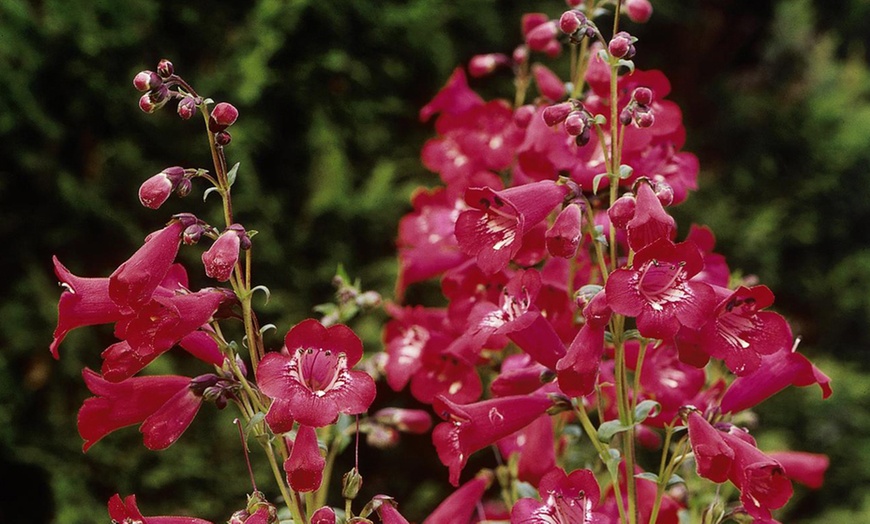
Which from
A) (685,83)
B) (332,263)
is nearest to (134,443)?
(332,263)

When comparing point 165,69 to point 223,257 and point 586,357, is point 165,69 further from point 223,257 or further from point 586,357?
point 586,357

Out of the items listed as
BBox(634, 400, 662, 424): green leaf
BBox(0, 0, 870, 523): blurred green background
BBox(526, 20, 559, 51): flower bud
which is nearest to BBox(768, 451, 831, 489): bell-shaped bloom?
BBox(634, 400, 662, 424): green leaf

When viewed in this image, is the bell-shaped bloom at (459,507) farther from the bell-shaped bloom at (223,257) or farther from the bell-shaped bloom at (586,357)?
the bell-shaped bloom at (223,257)

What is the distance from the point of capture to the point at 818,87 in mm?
3395

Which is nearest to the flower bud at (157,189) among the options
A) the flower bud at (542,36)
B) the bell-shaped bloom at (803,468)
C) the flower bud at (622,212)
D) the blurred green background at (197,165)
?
the flower bud at (622,212)

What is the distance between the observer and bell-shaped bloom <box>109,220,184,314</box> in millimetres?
670

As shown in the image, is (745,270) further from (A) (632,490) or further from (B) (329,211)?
(A) (632,490)

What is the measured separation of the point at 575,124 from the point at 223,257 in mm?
331

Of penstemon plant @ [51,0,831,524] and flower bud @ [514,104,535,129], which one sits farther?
flower bud @ [514,104,535,129]

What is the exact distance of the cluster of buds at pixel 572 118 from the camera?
0.77 meters

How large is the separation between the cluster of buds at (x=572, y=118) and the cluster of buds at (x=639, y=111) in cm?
3

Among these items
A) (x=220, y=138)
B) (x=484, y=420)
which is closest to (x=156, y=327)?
(x=220, y=138)

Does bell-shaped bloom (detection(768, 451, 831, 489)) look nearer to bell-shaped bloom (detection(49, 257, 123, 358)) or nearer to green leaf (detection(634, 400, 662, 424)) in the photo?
green leaf (detection(634, 400, 662, 424))

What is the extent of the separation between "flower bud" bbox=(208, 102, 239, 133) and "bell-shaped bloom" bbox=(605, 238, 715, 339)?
331 mm
